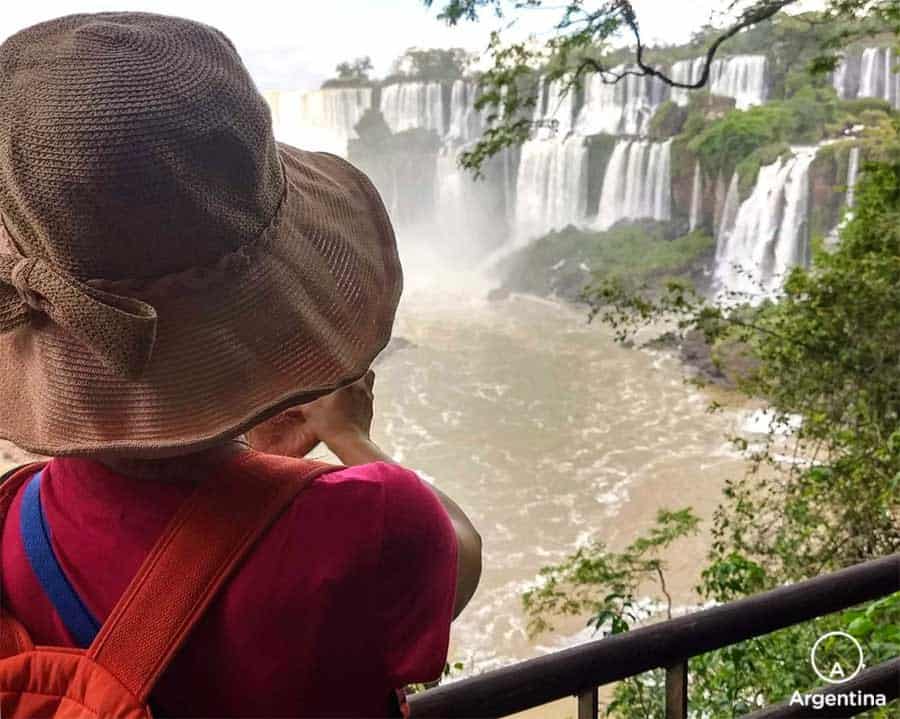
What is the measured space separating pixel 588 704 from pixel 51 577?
421 millimetres

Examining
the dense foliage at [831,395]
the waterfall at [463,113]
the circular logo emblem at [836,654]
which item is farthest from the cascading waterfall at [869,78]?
the circular logo emblem at [836,654]

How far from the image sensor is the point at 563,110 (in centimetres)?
1286

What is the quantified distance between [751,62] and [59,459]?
439 inches

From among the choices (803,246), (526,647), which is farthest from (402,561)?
(803,246)

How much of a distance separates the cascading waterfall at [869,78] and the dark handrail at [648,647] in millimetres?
9281

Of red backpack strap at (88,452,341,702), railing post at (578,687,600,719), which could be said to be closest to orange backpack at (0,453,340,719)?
red backpack strap at (88,452,341,702)

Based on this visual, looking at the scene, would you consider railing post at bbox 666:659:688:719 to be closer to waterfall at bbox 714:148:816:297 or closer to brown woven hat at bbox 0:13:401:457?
brown woven hat at bbox 0:13:401:457

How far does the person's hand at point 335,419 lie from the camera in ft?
1.88

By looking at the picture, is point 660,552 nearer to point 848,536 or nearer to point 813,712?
point 848,536

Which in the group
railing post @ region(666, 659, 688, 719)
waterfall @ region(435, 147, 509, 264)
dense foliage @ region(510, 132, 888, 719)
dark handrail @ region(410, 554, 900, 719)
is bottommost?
waterfall @ region(435, 147, 509, 264)

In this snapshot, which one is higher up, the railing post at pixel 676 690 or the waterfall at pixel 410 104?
the waterfall at pixel 410 104

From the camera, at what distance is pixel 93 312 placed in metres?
0.45

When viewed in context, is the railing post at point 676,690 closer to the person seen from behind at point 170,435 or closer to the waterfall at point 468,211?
the person seen from behind at point 170,435

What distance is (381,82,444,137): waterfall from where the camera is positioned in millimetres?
12078
